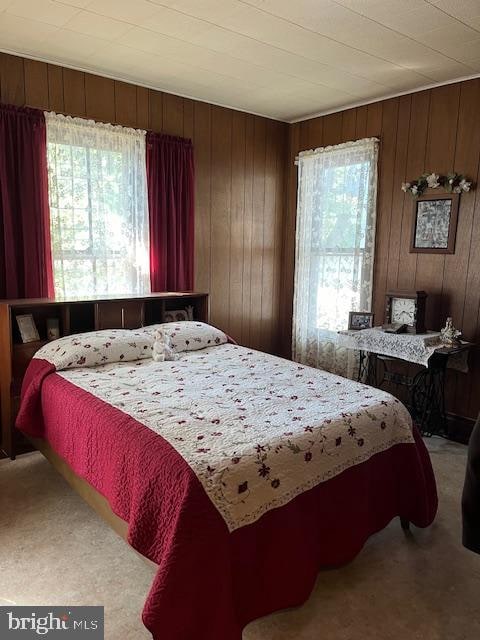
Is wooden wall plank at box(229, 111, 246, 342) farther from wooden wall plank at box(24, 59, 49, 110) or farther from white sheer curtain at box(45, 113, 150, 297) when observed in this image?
wooden wall plank at box(24, 59, 49, 110)

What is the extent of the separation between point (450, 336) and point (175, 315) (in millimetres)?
2025

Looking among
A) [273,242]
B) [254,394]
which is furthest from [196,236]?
[254,394]

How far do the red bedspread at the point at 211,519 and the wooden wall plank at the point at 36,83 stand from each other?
2.00m

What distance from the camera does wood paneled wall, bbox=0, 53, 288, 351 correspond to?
11.3 ft

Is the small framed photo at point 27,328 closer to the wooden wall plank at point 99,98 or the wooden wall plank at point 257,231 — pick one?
the wooden wall plank at point 99,98

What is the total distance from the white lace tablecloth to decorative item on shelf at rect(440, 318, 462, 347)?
0.04 m

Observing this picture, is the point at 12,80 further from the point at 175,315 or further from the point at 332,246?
the point at 332,246

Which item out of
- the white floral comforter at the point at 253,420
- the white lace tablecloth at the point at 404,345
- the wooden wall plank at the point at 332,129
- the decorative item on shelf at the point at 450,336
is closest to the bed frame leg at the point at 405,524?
the white floral comforter at the point at 253,420

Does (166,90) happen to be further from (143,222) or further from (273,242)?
(273,242)

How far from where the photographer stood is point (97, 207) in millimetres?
3520

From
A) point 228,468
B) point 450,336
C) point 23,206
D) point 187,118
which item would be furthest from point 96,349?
point 450,336

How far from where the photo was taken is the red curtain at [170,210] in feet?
12.4

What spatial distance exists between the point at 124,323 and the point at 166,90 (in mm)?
1881

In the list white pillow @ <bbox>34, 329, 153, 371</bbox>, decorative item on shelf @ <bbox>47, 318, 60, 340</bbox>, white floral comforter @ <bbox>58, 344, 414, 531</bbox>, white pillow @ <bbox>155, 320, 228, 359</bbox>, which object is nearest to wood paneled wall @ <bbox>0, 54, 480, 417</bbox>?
white pillow @ <bbox>155, 320, 228, 359</bbox>
